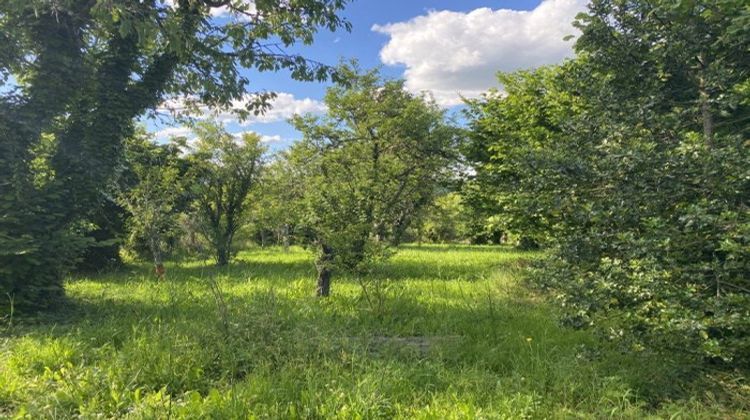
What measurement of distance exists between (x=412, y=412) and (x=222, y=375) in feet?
5.77

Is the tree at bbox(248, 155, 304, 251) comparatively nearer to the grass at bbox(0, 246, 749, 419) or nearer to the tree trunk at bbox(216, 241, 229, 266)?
the tree trunk at bbox(216, 241, 229, 266)

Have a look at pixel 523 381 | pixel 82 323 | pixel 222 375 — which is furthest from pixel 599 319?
pixel 82 323

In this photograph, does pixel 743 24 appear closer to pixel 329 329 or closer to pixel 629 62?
pixel 629 62

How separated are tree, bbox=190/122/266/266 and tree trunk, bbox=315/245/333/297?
7.63 meters

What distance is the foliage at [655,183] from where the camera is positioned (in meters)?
3.41

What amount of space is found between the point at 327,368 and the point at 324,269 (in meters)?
4.09

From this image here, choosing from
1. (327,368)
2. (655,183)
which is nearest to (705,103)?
(655,183)

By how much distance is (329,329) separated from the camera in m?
5.36

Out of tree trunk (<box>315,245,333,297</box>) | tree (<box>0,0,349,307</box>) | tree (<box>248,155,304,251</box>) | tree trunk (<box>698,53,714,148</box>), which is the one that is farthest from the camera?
tree (<box>248,155,304,251</box>)

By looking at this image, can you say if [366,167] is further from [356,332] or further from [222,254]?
[222,254]

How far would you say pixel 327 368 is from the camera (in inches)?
161

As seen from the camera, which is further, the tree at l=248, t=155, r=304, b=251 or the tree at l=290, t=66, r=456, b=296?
the tree at l=248, t=155, r=304, b=251

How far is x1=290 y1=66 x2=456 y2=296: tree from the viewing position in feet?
23.3

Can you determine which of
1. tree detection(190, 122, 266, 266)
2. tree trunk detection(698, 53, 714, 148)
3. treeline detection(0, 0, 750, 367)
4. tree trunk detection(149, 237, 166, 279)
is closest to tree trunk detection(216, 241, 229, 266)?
tree detection(190, 122, 266, 266)
